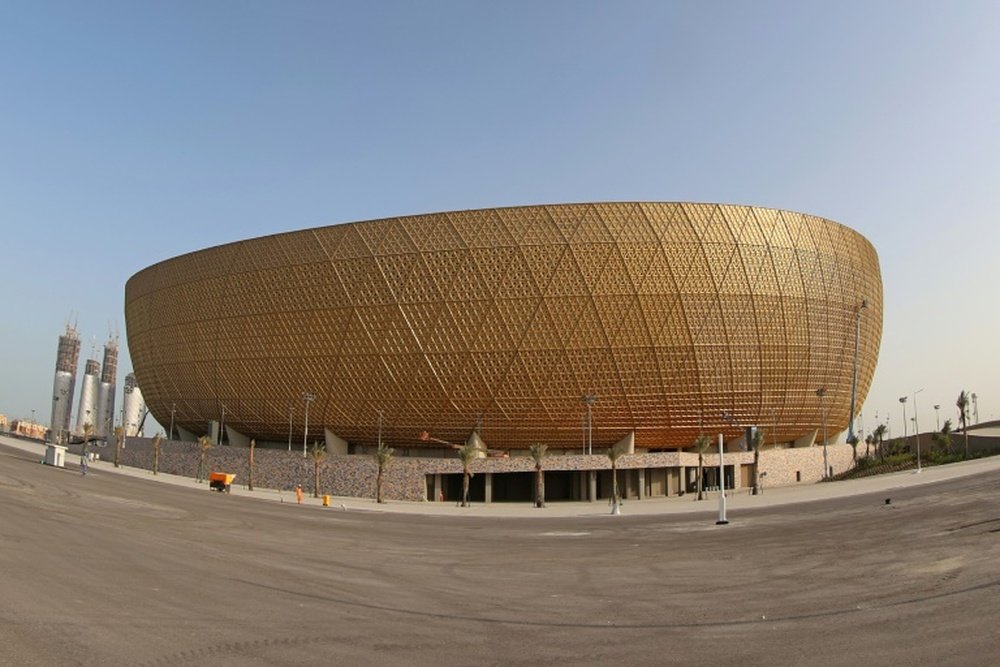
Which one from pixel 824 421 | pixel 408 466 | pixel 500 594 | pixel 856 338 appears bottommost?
pixel 500 594

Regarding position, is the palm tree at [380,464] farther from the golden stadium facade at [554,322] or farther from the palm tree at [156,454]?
the palm tree at [156,454]

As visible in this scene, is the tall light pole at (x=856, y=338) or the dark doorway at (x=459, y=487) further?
the tall light pole at (x=856, y=338)

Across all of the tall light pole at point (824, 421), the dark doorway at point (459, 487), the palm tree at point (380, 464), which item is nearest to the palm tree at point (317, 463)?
the palm tree at point (380, 464)

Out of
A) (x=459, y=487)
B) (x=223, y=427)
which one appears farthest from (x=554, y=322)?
(x=223, y=427)

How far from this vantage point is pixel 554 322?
53219mm

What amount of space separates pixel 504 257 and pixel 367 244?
10973mm

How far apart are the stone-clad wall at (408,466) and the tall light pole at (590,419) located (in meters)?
2.28

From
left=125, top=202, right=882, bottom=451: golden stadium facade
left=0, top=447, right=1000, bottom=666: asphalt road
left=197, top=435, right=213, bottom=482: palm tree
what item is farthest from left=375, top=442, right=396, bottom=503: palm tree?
left=0, top=447, right=1000, bottom=666: asphalt road

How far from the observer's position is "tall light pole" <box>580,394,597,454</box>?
52.8 metres

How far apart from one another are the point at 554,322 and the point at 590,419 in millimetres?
7943

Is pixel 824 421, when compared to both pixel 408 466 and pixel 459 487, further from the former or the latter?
pixel 408 466

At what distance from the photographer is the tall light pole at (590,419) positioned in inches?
2080

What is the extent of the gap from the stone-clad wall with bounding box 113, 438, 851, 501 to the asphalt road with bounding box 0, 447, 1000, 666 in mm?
28451

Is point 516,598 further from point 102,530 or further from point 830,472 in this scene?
point 830,472
